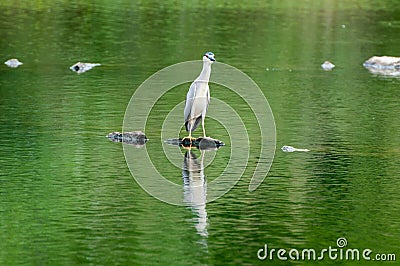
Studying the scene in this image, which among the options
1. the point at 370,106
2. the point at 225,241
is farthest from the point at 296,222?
the point at 370,106

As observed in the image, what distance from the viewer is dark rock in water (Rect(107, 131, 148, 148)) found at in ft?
75.6

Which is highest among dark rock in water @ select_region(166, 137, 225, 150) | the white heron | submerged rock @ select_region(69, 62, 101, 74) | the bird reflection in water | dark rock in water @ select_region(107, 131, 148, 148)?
submerged rock @ select_region(69, 62, 101, 74)

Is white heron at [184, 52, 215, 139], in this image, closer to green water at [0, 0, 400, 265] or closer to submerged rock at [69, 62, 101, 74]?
green water at [0, 0, 400, 265]

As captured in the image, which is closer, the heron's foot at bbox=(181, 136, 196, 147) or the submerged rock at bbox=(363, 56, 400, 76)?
the heron's foot at bbox=(181, 136, 196, 147)

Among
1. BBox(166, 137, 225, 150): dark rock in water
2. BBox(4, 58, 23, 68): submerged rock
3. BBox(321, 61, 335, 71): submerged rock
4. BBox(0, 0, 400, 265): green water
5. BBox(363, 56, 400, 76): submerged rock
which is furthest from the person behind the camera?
BBox(363, 56, 400, 76): submerged rock

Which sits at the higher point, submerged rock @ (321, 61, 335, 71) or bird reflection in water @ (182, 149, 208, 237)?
submerged rock @ (321, 61, 335, 71)

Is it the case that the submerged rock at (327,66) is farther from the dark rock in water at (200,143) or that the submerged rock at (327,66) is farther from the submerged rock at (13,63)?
the dark rock in water at (200,143)

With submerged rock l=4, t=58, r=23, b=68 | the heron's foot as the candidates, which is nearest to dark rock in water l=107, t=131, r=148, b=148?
the heron's foot

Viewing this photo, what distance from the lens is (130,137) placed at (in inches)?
914

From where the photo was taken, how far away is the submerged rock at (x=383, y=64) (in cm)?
3775

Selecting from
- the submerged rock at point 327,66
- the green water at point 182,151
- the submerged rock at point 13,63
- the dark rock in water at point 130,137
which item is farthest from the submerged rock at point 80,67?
the dark rock in water at point 130,137

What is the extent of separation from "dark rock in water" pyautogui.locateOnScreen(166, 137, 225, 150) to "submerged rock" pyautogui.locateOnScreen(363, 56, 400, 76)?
51.3 ft

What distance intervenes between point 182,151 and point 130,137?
4.51ft

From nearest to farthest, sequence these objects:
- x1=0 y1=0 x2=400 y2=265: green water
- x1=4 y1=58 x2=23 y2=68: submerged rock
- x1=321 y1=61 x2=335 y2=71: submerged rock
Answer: x1=0 y1=0 x2=400 y2=265: green water
x1=4 y1=58 x2=23 y2=68: submerged rock
x1=321 y1=61 x2=335 y2=71: submerged rock
